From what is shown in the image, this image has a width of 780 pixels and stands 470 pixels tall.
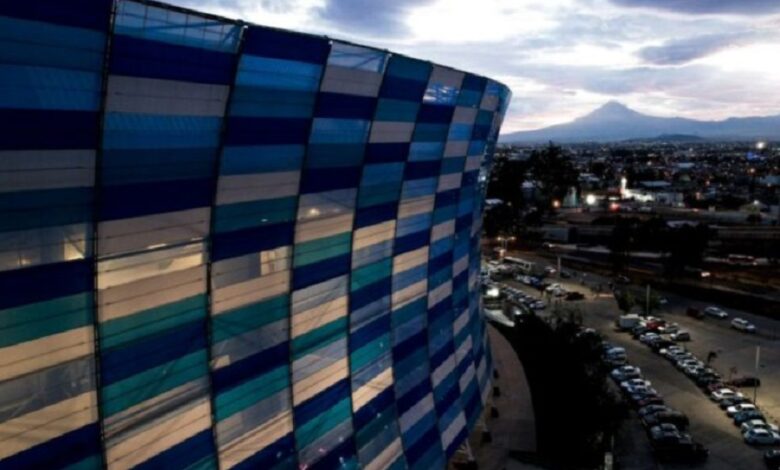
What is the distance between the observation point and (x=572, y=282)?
9062 centimetres

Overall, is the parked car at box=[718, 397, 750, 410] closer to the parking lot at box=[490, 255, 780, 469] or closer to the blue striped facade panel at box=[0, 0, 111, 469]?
the parking lot at box=[490, 255, 780, 469]

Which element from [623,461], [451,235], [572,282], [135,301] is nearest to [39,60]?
[135,301]

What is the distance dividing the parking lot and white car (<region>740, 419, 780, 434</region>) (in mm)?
571

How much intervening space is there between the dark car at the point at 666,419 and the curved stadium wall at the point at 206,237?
2091cm

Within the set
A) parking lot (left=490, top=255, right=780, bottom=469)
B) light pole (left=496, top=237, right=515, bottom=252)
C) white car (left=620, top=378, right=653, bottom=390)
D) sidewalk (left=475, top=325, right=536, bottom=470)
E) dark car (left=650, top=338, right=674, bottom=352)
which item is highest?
sidewalk (left=475, top=325, right=536, bottom=470)

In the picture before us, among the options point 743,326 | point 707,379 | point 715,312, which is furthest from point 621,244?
point 707,379

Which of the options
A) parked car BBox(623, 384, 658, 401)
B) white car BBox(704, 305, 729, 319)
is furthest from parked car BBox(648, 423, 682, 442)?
white car BBox(704, 305, 729, 319)

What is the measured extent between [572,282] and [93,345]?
265 ft

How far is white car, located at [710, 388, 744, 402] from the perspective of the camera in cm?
4758

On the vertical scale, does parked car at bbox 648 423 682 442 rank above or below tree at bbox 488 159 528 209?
below

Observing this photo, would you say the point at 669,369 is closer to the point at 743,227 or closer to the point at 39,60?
the point at 39,60

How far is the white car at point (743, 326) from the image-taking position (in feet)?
219

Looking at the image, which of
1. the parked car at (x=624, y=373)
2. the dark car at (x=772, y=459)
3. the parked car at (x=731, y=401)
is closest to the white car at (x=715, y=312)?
the parked car at (x=624, y=373)

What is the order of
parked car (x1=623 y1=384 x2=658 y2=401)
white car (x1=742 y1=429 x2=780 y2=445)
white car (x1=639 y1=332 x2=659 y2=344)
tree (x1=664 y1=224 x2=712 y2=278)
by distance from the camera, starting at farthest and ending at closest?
tree (x1=664 y1=224 x2=712 y2=278) < white car (x1=639 y1=332 x2=659 y2=344) < parked car (x1=623 y1=384 x2=658 y2=401) < white car (x1=742 y1=429 x2=780 y2=445)
